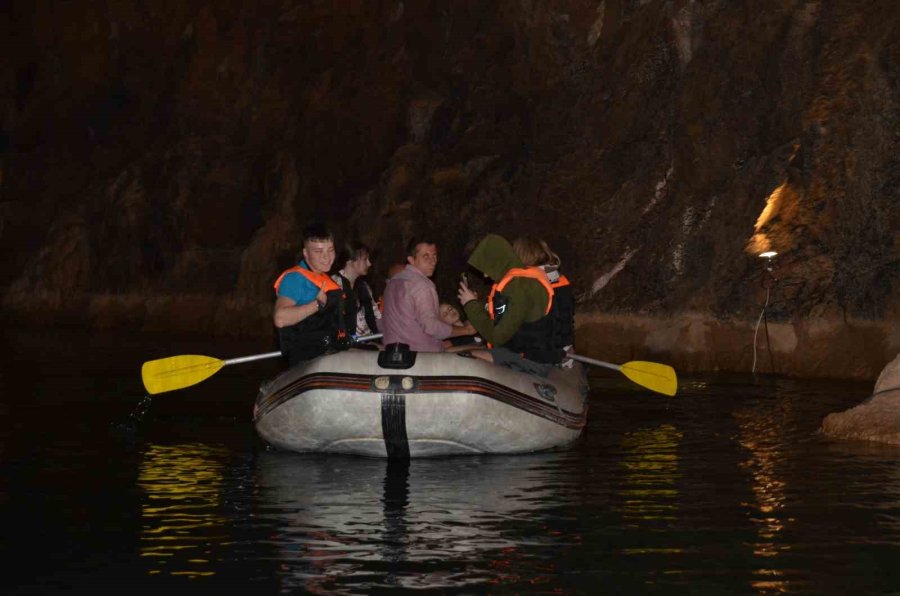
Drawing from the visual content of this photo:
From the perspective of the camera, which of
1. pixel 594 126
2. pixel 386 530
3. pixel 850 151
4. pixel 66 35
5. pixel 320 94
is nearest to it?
pixel 386 530

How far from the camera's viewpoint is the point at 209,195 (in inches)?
1479

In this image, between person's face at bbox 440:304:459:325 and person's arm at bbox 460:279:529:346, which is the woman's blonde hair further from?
person's face at bbox 440:304:459:325

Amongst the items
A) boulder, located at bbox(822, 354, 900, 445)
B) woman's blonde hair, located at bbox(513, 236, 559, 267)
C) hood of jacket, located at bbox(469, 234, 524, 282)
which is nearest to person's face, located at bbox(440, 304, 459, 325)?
hood of jacket, located at bbox(469, 234, 524, 282)

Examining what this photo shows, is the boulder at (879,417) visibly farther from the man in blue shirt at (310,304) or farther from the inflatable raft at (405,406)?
the man in blue shirt at (310,304)

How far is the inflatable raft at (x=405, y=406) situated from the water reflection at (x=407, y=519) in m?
0.16

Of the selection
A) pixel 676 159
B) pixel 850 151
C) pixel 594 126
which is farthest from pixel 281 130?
pixel 850 151

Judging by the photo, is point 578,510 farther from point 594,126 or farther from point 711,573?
point 594,126

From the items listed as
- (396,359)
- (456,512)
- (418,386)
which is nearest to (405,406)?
(418,386)

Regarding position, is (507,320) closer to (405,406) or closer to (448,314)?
(448,314)

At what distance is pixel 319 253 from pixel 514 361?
74.0 inches

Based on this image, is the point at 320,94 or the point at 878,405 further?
the point at 320,94

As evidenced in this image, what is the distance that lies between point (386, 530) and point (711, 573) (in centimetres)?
217

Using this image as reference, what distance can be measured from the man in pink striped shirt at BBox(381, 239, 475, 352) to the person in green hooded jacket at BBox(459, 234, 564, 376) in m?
0.30

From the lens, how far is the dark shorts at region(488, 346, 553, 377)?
42.4ft
